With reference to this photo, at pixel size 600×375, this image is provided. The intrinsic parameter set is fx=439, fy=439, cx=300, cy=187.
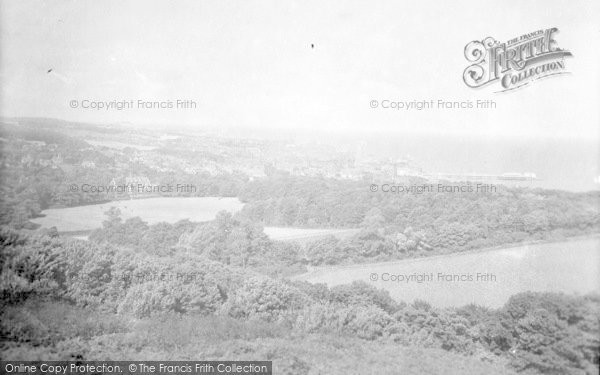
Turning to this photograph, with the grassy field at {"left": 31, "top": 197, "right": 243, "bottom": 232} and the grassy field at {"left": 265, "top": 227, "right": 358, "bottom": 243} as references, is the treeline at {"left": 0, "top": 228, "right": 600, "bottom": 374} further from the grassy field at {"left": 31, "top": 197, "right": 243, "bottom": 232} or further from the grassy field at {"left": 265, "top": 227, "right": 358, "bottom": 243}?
the grassy field at {"left": 265, "top": 227, "right": 358, "bottom": 243}

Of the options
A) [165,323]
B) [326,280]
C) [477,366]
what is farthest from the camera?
[326,280]

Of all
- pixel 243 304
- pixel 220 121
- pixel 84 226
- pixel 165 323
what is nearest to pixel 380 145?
pixel 220 121

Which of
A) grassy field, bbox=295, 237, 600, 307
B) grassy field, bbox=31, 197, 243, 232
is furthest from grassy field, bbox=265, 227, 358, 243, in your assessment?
grassy field, bbox=31, 197, 243, 232

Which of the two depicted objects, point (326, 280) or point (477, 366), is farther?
point (326, 280)

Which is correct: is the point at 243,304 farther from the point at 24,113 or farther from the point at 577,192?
the point at 577,192

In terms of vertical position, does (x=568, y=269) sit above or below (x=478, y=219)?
below

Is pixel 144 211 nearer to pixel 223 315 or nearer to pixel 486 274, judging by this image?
pixel 223 315
